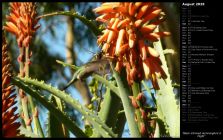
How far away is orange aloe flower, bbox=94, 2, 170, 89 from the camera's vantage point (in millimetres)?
1278

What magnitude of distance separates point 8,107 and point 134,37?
1.10 ft

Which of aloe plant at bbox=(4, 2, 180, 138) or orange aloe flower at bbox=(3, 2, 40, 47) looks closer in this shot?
aloe plant at bbox=(4, 2, 180, 138)

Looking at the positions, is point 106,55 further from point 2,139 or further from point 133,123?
point 2,139

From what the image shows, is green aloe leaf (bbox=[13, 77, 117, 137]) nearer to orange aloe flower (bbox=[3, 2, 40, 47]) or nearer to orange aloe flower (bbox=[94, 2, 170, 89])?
orange aloe flower (bbox=[94, 2, 170, 89])

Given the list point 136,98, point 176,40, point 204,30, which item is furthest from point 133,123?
point 176,40

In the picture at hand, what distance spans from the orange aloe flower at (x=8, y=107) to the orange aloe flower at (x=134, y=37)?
248 millimetres

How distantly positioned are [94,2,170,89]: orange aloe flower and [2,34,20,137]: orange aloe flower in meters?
0.25

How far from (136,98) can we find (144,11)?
0.20m

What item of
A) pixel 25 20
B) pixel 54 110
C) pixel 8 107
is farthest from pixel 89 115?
pixel 25 20

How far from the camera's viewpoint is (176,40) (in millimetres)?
3361

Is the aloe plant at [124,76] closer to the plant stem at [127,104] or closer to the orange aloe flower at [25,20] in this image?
the plant stem at [127,104]

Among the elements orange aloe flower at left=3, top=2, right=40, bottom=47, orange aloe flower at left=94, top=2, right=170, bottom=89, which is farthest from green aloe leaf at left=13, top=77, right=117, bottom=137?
orange aloe flower at left=3, top=2, right=40, bottom=47

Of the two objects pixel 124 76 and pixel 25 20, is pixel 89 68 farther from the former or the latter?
pixel 25 20

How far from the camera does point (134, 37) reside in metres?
1.29
